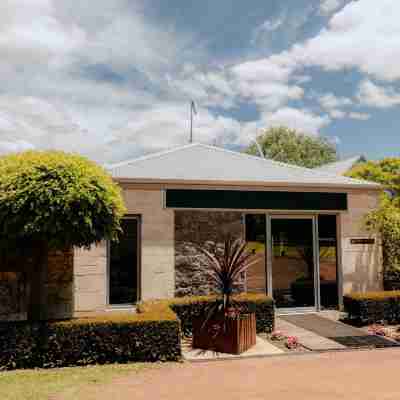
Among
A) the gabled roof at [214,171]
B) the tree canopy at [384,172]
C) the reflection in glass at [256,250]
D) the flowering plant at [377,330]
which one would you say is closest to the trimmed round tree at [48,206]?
the gabled roof at [214,171]

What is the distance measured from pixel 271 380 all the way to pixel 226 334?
164cm

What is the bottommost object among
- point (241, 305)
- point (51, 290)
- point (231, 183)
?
point (241, 305)

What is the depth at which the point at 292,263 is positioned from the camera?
37.1ft

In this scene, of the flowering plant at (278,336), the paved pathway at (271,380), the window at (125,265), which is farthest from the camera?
the window at (125,265)

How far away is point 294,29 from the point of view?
37.0ft

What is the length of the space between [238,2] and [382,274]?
802 cm

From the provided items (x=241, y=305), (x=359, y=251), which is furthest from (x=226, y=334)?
(x=359, y=251)

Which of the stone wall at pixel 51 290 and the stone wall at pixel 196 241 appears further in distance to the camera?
the stone wall at pixel 196 241

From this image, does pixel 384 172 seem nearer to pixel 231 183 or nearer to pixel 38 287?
pixel 231 183

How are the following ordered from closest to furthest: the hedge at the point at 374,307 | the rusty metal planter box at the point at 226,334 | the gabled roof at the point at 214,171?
1. the rusty metal planter box at the point at 226,334
2. the hedge at the point at 374,307
3. the gabled roof at the point at 214,171

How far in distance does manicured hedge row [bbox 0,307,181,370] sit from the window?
11.6 feet

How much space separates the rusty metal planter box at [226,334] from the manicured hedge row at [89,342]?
0.84 metres

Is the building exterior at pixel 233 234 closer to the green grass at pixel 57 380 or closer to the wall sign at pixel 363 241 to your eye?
the wall sign at pixel 363 241

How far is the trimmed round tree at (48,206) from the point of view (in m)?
6.65
